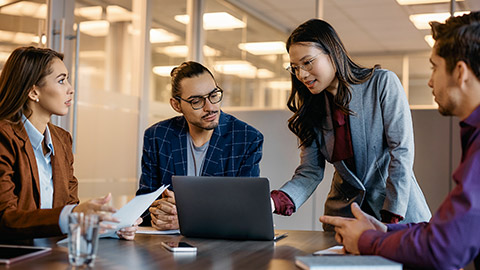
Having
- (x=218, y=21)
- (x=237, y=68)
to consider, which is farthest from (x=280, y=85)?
(x=218, y=21)

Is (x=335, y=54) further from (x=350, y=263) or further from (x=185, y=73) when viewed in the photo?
(x=350, y=263)

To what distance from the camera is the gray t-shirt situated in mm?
2395

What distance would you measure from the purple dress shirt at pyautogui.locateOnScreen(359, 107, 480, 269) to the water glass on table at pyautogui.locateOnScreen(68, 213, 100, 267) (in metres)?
0.68

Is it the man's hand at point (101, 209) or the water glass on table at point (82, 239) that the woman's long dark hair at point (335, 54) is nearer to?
the man's hand at point (101, 209)

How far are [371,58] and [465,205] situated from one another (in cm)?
315

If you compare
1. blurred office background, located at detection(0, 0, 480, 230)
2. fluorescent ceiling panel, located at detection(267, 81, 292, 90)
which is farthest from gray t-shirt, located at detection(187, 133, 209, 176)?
fluorescent ceiling panel, located at detection(267, 81, 292, 90)

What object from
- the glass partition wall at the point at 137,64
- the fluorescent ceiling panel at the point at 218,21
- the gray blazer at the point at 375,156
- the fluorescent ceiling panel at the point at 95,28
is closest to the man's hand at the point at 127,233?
the gray blazer at the point at 375,156

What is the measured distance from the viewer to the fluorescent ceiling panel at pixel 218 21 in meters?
4.85

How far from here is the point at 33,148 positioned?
6.57ft

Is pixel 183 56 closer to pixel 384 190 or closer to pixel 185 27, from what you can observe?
A: pixel 185 27

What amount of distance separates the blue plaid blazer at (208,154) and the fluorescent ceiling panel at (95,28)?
167 centimetres

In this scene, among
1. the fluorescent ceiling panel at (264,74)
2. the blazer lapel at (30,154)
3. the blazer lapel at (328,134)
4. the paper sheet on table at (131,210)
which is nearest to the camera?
the paper sheet on table at (131,210)

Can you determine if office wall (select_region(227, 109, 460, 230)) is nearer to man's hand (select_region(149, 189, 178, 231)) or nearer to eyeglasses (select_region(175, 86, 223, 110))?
eyeglasses (select_region(175, 86, 223, 110))

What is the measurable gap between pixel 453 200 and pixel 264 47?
11.8 feet
